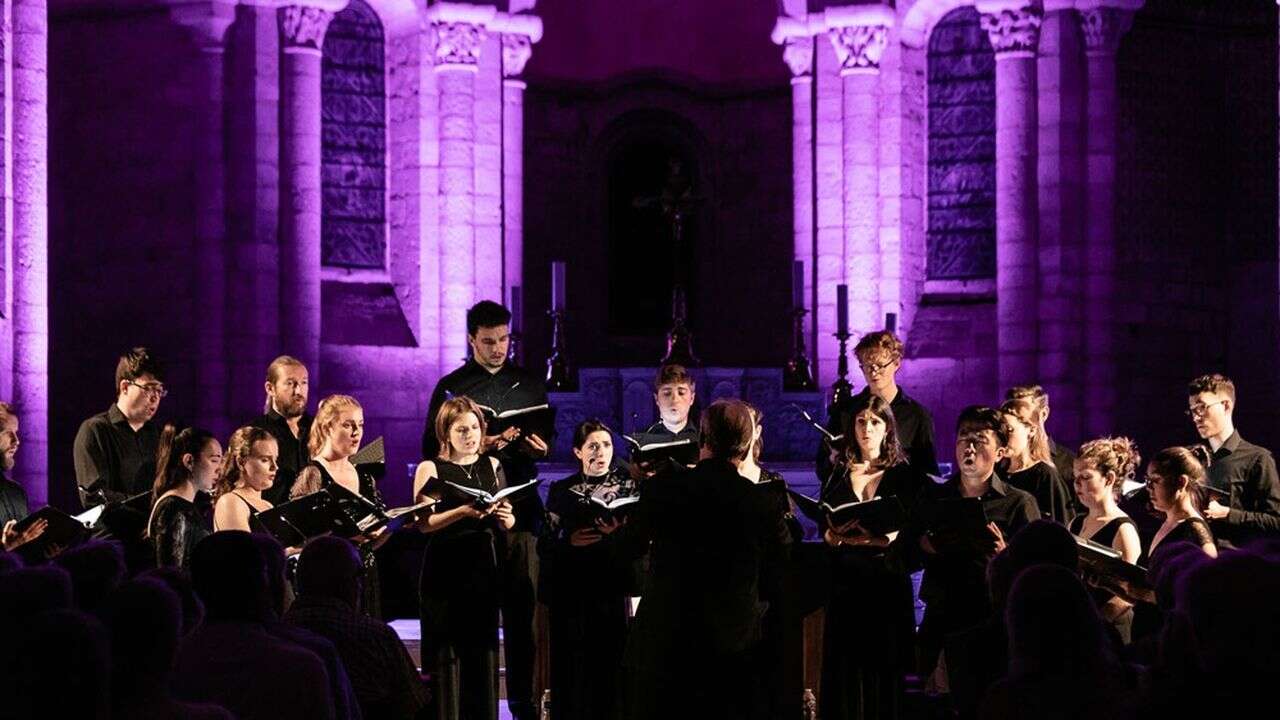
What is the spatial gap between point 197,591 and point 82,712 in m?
1.39

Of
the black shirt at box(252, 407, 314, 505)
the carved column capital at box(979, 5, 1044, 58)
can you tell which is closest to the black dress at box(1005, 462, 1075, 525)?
the black shirt at box(252, 407, 314, 505)

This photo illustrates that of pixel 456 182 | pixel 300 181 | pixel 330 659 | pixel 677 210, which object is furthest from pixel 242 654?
pixel 456 182

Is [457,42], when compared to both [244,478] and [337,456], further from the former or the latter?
[244,478]

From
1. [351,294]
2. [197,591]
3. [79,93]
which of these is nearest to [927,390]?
[351,294]

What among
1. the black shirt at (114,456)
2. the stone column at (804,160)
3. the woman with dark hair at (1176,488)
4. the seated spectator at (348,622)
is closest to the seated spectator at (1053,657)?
the seated spectator at (348,622)

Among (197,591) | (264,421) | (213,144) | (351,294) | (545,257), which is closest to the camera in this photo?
(197,591)

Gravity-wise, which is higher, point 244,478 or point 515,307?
point 515,307

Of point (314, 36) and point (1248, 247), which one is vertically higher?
point (314, 36)

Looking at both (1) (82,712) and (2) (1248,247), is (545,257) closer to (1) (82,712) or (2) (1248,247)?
(2) (1248,247)

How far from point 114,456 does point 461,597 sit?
1.96 m

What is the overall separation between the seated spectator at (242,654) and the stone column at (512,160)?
35.4 ft

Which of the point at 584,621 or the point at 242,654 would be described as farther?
the point at 584,621

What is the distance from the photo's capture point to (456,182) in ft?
49.4

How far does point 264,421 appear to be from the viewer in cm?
820
